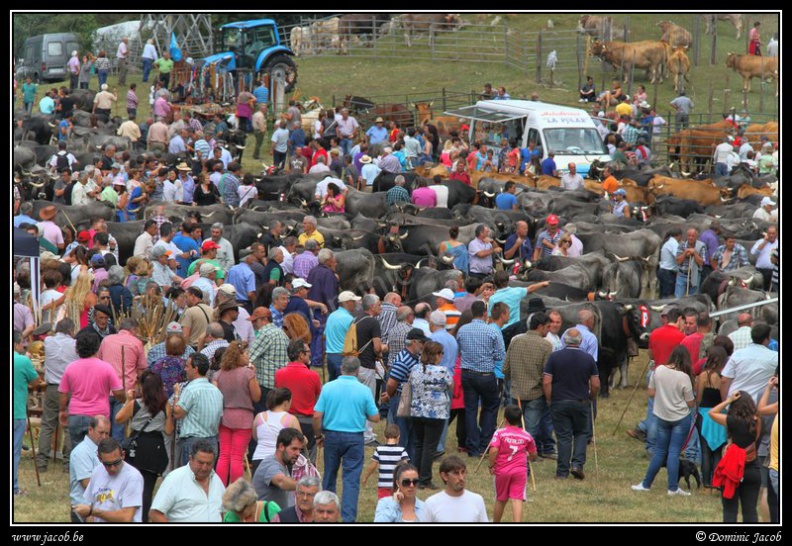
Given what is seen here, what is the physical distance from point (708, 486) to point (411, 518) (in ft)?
15.4

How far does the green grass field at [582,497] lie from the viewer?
11.6 m

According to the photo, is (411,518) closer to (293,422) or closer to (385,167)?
(293,422)

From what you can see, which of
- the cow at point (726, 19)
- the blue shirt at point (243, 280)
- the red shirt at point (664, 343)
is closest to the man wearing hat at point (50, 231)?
the blue shirt at point (243, 280)

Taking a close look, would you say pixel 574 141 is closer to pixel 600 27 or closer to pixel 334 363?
pixel 334 363

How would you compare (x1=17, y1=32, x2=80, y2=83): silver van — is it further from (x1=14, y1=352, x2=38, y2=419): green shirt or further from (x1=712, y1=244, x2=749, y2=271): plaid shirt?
(x1=14, y1=352, x2=38, y2=419): green shirt

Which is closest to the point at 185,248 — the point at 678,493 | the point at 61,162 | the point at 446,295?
the point at 446,295

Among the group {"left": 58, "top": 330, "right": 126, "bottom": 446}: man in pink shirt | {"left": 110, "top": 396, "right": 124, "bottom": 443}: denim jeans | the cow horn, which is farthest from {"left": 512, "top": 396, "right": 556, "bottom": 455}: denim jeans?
the cow horn

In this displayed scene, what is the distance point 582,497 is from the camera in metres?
12.4

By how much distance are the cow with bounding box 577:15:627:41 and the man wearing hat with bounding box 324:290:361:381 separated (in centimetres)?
3934

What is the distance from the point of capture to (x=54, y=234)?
19109mm

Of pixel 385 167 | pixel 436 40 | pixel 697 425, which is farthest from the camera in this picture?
pixel 436 40

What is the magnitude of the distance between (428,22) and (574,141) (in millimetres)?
22363

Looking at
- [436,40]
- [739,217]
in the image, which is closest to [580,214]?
[739,217]

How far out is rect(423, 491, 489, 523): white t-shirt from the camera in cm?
897
